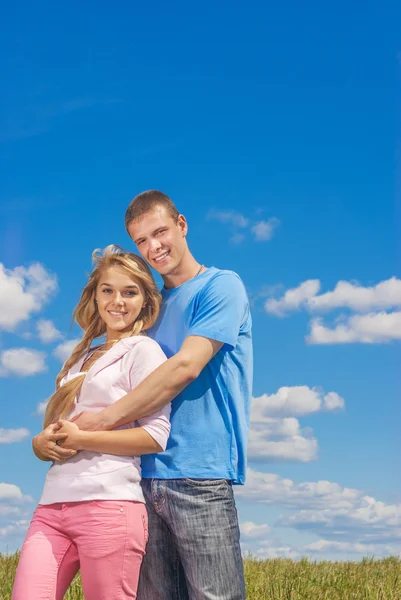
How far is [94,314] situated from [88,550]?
4.70 ft

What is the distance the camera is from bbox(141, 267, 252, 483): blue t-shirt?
382 centimetres

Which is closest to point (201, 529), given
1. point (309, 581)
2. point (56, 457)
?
point (56, 457)


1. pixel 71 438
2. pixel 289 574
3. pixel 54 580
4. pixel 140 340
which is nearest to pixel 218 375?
pixel 140 340

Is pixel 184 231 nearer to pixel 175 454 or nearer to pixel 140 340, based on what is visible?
pixel 140 340

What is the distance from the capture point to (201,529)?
12.3ft

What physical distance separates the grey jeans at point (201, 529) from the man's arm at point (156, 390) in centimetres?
41

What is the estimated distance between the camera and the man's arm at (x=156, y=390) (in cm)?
366

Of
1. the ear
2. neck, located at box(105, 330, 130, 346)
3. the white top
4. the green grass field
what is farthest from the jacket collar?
the green grass field

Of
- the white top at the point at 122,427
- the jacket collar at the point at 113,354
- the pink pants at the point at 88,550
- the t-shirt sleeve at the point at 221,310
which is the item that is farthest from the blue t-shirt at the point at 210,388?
the pink pants at the point at 88,550

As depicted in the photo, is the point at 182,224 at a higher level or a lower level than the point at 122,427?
higher

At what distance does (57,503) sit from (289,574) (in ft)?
14.5

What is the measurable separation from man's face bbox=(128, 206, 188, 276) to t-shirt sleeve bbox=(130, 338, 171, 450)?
1.82 feet

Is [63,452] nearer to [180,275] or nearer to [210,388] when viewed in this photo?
[210,388]

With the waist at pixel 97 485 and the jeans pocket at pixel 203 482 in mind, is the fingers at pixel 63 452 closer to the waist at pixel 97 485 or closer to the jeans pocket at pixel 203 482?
the waist at pixel 97 485
